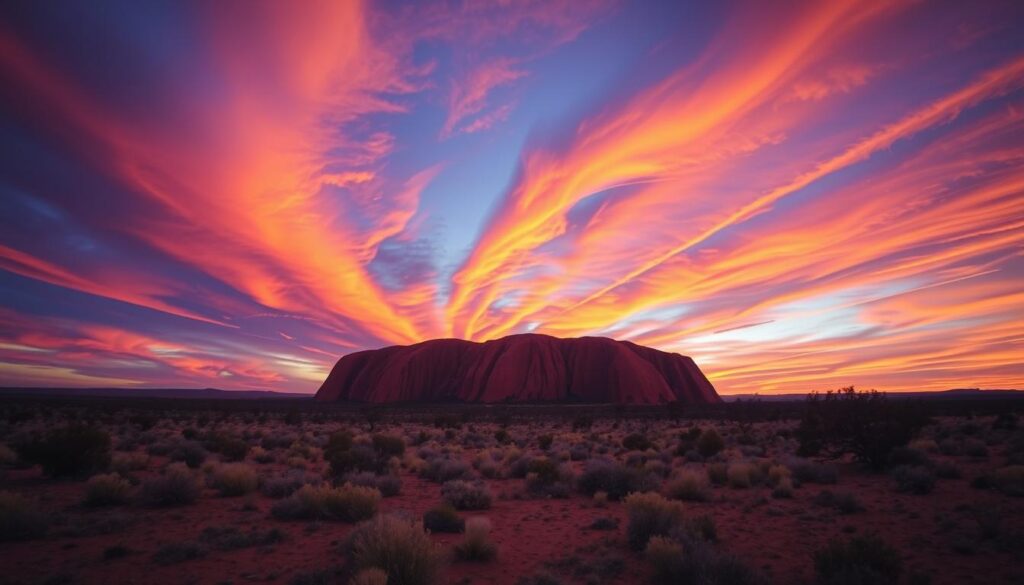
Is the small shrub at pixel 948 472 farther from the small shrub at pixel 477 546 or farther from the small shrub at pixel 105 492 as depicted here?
the small shrub at pixel 105 492

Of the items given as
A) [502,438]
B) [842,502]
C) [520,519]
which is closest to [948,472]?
[842,502]

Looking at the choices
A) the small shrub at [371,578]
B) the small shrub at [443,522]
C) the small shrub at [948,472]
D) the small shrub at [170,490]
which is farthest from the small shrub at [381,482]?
the small shrub at [948,472]

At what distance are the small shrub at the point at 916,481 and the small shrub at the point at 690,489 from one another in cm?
429

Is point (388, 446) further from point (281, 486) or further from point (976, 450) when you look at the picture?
point (976, 450)

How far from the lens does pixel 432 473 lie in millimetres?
14156

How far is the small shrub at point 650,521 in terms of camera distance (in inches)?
295

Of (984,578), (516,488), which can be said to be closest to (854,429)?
(984,578)

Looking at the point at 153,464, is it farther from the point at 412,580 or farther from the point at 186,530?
the point at 412,580

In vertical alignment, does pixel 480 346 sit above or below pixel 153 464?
above

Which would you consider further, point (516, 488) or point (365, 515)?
point (516, 488)

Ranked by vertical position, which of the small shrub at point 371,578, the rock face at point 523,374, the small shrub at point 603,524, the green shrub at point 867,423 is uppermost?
the rock face at point 523,374

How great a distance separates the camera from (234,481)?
37.0 feet

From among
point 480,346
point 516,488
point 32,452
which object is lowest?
point 516,488

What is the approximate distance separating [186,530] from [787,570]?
9.87m
